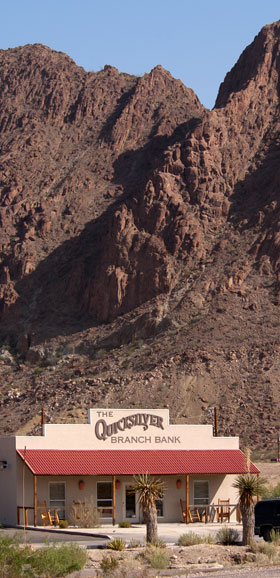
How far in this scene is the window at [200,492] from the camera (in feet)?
180

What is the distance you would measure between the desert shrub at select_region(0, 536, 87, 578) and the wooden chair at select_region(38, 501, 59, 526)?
19485 millimetres

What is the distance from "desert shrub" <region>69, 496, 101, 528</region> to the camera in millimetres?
50594

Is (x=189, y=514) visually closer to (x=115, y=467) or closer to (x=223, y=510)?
(x=223, y=510)

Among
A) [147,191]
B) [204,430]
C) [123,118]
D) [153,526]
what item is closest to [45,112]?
[123,118]

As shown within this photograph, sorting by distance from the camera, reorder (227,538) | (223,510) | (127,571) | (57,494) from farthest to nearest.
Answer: (223,510)
(57,494)
(227,538)
(127,571)

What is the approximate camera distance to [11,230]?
12912 centimetres

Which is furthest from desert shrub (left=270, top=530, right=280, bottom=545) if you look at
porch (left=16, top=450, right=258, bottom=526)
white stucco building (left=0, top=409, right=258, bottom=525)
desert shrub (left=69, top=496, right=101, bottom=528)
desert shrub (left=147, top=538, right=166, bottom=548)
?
white stucco building (left=0, top=409, right=258, bottom=525)

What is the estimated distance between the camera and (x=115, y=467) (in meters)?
52.3

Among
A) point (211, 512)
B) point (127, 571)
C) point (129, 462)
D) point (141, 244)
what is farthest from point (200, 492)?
point (141, 244)

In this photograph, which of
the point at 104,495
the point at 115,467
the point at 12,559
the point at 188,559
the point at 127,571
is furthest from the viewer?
the point at 104,495

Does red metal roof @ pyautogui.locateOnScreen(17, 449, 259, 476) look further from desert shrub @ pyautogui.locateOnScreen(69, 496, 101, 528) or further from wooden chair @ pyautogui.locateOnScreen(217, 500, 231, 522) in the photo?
wooden chair @ pyautogui.locateOnScreen(217, 500, 231, 522)

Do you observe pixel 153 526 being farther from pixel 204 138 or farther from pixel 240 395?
pixel 204 138

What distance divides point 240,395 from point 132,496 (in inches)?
1631

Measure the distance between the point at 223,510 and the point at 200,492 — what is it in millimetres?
1434
